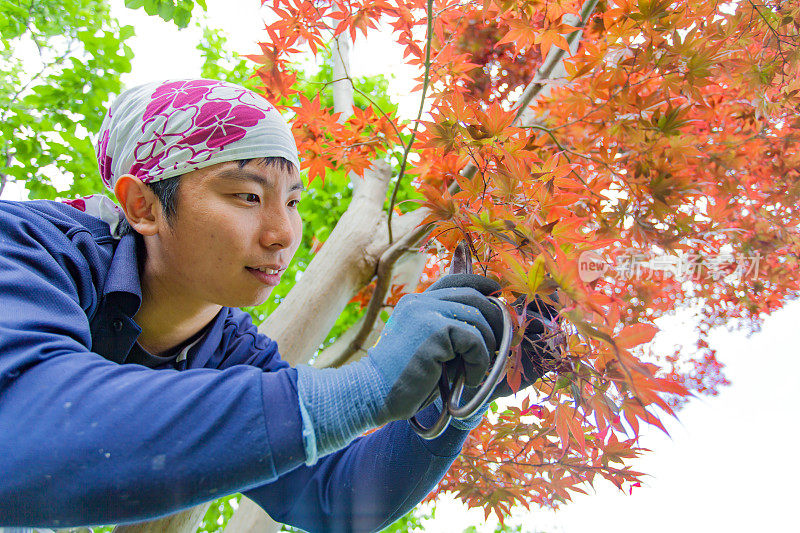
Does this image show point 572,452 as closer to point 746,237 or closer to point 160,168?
point 746,237

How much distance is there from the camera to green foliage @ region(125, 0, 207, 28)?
4.33 ft

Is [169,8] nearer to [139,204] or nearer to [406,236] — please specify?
[139,204]

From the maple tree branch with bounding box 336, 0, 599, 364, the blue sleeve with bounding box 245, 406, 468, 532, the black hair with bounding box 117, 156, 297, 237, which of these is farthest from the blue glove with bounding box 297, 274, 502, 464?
the maple tree branch with bounding box 336, 0, 599, 364

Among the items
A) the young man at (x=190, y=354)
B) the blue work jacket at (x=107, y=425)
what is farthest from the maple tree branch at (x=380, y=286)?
the blue work jacket at (x=107, y=425)

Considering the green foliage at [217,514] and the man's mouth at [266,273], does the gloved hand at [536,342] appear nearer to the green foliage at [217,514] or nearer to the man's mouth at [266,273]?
the man's mouth at [266,273]

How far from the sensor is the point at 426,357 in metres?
0.58

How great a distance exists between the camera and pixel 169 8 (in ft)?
4.35

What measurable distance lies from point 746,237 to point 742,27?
25.3 inches

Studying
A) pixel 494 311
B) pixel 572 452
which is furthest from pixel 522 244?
pixel 572 452

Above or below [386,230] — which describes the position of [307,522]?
below

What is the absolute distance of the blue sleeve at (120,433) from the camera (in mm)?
477

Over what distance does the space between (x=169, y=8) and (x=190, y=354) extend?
3.24 ft

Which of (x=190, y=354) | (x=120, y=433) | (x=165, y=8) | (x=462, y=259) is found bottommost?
(x=190, y=354)

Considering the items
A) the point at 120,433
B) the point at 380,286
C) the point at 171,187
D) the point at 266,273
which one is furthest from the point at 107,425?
the point at 380,286
